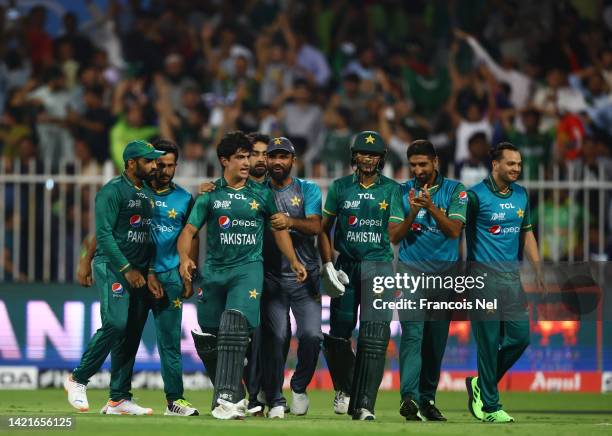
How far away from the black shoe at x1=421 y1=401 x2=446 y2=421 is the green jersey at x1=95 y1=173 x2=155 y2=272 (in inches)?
101

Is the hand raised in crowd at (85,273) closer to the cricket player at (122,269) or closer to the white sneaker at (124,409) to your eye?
the cricket player at (122,269)

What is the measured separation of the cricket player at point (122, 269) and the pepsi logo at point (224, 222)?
0.78 m

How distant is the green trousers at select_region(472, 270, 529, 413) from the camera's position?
11.2 meters

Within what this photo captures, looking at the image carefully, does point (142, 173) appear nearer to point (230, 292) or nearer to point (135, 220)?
point (135, 220)

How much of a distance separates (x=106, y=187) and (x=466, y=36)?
33.7 ft

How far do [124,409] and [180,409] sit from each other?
1.54 feet

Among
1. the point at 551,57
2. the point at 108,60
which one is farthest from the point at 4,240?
the point at 551,57

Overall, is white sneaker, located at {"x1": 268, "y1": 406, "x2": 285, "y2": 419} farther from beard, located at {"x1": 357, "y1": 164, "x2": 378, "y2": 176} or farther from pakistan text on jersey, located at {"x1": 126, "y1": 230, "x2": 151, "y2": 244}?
beard, located at {"x1": 357, "y1": 164, "x2": 378, "y2": 176}

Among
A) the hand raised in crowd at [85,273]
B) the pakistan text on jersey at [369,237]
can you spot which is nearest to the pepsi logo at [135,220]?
the hand raised in crowd at [85,273]

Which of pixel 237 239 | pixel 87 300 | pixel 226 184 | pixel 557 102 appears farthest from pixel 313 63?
pixel 237 239

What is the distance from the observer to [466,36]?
66.7 ft

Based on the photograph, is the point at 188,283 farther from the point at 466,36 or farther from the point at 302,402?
the point at 466,36

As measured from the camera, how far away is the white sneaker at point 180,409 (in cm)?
1133

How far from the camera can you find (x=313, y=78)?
65.3 feet
